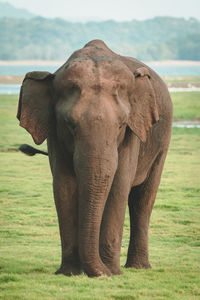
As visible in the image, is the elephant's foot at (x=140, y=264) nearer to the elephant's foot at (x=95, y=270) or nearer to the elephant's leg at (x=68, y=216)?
the elephant's leg at (x=68, y=216)

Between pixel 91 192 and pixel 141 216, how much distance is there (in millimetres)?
2372

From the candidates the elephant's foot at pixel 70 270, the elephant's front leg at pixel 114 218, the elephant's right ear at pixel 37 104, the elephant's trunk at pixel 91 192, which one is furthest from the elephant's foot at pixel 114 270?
the elephant's right ear at pixel 37 104

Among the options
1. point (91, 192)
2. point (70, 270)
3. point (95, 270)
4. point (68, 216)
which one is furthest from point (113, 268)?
point (91, 192)

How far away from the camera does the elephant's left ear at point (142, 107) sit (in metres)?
7.61

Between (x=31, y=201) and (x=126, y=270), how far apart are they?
20.7 ft

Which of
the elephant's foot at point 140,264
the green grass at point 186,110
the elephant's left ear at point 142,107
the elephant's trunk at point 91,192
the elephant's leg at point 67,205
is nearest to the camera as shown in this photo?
the elephant's trunk at point 91,192

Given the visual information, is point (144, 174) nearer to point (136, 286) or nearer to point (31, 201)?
point (136, 286)

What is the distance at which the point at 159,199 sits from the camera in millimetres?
15094

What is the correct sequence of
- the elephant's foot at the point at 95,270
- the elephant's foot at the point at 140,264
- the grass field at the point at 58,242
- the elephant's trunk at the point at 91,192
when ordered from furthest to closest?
the elephant's foot at the point at 140,264 < the elephant's foot at the point at 95,270 < the grass field at the point at 58,242 < the elephant's trunk at the point at 91,192

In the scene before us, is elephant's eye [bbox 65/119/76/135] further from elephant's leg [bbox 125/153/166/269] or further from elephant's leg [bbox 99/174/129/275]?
elephant's leg [bbox 125/153/166/269]

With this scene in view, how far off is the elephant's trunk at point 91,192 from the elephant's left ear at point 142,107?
74 centimetres

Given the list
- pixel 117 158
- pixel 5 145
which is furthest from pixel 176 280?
pixel 5 145

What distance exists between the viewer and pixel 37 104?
7695 mm

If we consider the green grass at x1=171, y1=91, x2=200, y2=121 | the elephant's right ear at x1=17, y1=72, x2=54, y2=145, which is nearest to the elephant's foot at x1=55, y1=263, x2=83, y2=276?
the elephant's right ear at x1=17, y1=72, x2=54, y2=145
